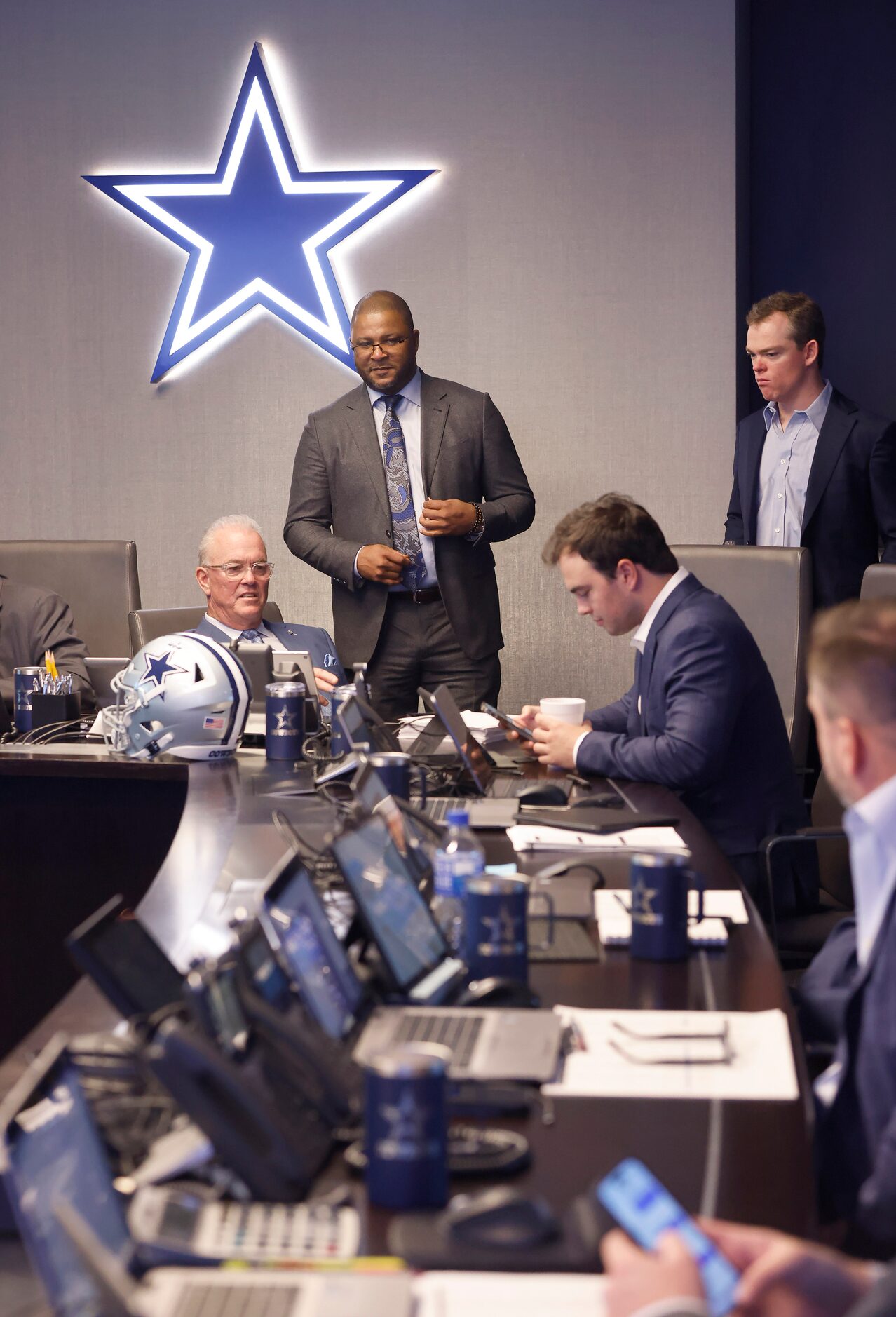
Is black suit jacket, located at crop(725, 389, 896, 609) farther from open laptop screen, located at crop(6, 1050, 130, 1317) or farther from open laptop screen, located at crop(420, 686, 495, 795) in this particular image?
open laptop screen, located at crop(6, 1050, 130, 1317)

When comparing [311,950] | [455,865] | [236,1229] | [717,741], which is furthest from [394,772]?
[236,1229]

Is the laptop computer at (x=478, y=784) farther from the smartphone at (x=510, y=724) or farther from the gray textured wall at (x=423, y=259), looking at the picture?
the gray textured wall at (x=423, y=259)

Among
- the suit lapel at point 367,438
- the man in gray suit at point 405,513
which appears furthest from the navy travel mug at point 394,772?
the suit lapel at point 367,438

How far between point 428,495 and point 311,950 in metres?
3.00

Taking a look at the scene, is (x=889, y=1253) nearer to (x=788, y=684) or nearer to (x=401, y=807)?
(x=401, y=807)

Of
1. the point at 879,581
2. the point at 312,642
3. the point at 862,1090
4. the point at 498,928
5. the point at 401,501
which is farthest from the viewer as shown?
the point at 401,501

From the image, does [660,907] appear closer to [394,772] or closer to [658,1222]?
[658,1222]

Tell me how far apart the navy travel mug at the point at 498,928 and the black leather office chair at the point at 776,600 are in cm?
202

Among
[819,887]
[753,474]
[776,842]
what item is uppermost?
[753,474]

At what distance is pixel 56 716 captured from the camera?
3.43 meters

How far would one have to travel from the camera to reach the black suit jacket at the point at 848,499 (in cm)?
395

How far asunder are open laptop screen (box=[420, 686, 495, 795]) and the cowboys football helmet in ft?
1.58

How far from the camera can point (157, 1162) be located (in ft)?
3.60

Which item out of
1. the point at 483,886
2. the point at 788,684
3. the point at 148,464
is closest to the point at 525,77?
the point at 148,464
